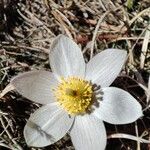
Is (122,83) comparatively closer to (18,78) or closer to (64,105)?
(64,105)

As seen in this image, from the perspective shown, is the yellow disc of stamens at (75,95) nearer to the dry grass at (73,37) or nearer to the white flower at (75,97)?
the white flower at (75,97)

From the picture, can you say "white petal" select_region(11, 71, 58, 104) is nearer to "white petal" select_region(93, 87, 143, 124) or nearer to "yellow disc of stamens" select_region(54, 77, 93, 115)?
"yellow disc of stamens" select_region(54, 77, 93, 115)

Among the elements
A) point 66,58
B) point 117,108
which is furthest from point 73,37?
point 117,108

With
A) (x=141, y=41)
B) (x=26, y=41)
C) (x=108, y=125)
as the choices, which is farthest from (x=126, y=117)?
(x=26, y=41)

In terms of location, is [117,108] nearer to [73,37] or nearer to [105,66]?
[105,66]

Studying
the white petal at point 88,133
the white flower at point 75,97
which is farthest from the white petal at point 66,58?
the white petal at point 88,133

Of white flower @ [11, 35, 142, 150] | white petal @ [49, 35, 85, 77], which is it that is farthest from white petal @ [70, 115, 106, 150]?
white petal @ [49, 35, 85, 77]
